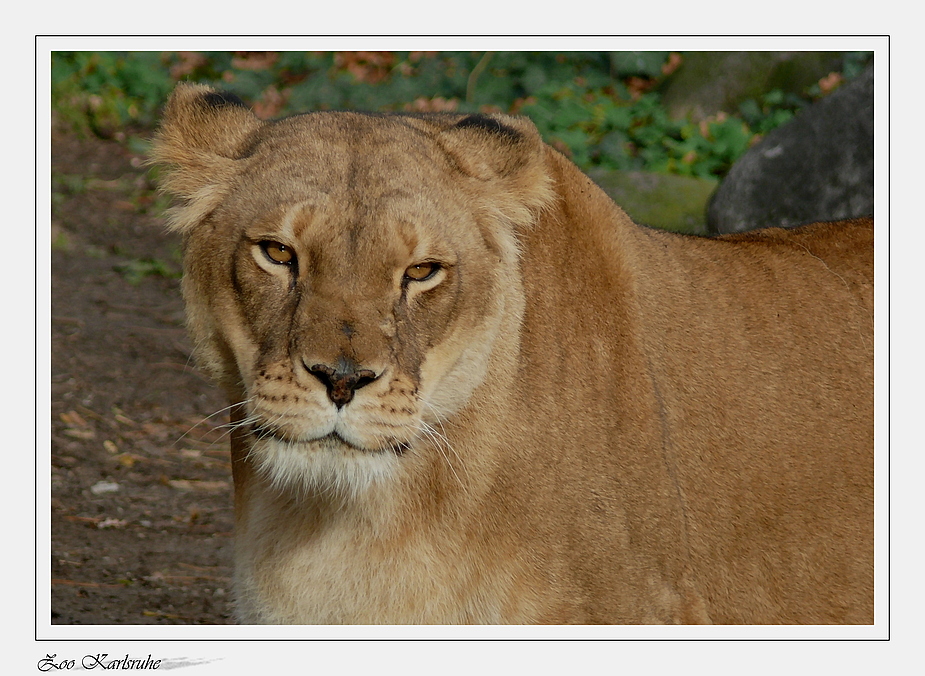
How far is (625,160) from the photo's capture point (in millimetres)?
6668

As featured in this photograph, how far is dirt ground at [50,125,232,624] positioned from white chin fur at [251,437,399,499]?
97cm

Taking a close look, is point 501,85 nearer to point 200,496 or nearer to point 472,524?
point 200,496

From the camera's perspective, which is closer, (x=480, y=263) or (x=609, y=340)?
(x=480, y=263)

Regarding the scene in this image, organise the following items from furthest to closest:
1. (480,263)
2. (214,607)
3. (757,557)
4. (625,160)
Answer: (625,160) < (214,607) < (757,557) < (480,263)

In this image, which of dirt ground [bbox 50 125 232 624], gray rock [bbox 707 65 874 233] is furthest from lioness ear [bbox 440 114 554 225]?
gray rock [bbox 707 65 874 233]

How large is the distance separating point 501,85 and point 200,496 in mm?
2828

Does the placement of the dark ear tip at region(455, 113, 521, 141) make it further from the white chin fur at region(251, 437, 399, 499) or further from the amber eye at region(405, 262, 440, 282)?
the white chin fur at region(251, 437, 399, 499)

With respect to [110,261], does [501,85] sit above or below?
above

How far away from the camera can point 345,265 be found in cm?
245

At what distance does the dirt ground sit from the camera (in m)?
4.74

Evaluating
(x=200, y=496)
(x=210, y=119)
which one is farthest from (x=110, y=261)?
(x=210, y=119)

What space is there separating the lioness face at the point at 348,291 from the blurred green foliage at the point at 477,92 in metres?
1.56

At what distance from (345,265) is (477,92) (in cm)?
341

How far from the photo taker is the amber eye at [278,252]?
2.52 m
